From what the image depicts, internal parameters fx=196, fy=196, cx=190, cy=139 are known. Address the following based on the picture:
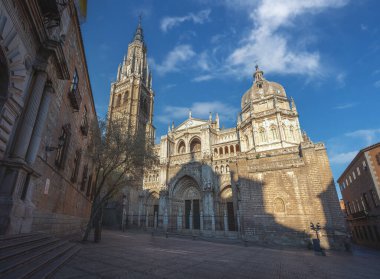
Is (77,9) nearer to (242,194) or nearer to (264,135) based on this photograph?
(242,194)

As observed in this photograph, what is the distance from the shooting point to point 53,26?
7.81 meters

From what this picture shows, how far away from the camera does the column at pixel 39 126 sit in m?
6.81

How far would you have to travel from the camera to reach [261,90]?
3659cm

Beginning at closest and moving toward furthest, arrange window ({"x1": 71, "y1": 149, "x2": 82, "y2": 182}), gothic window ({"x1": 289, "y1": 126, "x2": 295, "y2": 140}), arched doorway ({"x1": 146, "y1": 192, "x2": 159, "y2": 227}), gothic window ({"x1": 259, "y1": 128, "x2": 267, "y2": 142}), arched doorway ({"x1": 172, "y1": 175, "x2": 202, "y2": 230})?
window ({"x1": 71, "y1": 149, "x2": 82, "y2": 182})
gothic window ({"x1": 289, "y1": 126, "x2": 295, "y2": 140})
gothic window ({"x1": 259, "y1": 128, "x2": 267, "y2": 142})
arched doorway ({"x1": 172, "y1": 175, "x2": 202, "y2": 230})
arched doorway ({"x1": 146, "y1": 192, "x2": 159, "y2": 227})

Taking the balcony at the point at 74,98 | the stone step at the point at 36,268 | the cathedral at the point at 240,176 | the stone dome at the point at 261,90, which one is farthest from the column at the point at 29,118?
the stone dome at the point at 261,90

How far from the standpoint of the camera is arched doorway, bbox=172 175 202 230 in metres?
30.9

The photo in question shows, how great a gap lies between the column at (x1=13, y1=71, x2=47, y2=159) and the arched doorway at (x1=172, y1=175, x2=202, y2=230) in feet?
86.2

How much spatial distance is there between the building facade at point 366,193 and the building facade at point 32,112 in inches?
1048

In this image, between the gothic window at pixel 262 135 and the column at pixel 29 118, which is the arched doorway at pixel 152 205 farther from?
the column at pixel 29 118

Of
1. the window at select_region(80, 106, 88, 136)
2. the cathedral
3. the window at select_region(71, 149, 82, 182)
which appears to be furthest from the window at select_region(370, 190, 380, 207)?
the window at select_region(80, 106, 88, 136)

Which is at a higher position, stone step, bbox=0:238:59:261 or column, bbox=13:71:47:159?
column, bbox=13:71:47:159

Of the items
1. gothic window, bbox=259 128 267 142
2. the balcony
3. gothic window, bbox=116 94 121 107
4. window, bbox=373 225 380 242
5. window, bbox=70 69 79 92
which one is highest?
gothic window, bbox=116 94 121 107

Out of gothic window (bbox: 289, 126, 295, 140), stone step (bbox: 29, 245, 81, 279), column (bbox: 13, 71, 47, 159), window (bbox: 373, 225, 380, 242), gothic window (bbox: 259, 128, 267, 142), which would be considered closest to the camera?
stone step (bbox: 29, 245, 81, 279)

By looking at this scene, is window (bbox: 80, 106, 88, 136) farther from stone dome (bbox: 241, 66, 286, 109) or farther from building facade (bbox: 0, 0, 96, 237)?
stone dome (bbox: 241, 66, 286, 109)
